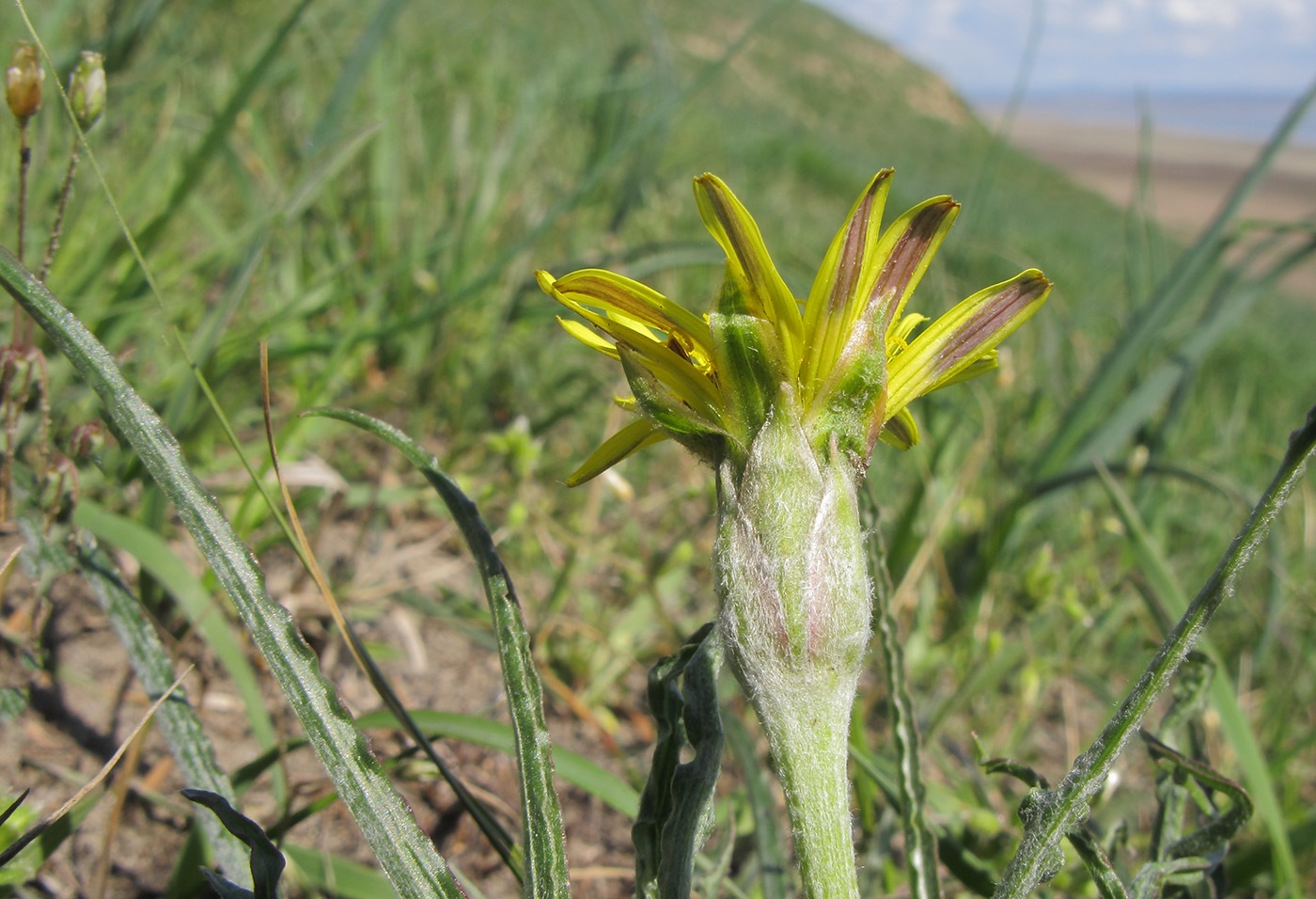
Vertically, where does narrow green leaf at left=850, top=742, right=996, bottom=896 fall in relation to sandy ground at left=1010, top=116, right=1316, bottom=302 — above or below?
below

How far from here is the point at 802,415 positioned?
754 mm

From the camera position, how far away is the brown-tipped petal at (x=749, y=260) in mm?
714

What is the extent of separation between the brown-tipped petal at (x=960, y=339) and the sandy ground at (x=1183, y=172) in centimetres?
2462

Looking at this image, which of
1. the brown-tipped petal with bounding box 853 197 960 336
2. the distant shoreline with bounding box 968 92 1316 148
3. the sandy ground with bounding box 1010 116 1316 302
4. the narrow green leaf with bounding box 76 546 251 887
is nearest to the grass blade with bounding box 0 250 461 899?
the narrow green leaf with bounding box 76 546 251 887

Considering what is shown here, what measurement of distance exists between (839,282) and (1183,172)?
239 ft

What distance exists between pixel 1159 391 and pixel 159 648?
2204mm

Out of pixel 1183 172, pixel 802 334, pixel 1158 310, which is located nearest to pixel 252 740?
pixel 802 334

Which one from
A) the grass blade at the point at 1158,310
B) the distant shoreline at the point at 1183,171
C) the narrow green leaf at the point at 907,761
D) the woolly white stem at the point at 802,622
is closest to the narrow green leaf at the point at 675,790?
Answer: the woolly white stem at the point at 802,622

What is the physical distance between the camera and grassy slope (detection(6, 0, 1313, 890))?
174 centimetres

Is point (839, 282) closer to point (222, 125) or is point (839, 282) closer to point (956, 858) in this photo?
point (956, 858)

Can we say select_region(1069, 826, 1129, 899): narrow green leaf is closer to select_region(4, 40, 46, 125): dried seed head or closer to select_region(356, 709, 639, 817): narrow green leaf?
select_region(356, 709, 639, 817): narrow green leaf

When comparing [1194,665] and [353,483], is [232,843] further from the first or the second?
[353,483]

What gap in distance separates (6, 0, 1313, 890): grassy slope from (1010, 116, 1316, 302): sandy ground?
22400 millimetres

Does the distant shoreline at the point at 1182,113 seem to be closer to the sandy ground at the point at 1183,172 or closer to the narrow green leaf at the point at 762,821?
the sandy ground at the point at 1183,172
